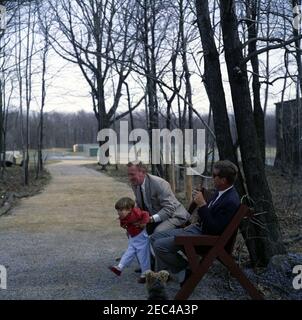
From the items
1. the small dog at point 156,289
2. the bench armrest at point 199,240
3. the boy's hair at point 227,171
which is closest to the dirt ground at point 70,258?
the small dog at point 156,289

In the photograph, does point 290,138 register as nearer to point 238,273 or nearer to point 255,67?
point 255,67

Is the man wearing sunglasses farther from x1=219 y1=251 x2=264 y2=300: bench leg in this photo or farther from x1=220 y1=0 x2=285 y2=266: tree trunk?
x1=220 y1=0 x2=285 y2=266: tree trunk

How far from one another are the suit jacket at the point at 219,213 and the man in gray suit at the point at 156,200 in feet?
2.66

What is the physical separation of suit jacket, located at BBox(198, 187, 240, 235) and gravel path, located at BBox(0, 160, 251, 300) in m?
0.83

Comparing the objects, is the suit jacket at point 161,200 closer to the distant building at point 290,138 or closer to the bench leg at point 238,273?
the bench leg at point 238,273

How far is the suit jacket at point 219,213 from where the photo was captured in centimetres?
444

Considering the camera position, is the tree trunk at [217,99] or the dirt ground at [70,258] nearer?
the dirt ground at [70,258]

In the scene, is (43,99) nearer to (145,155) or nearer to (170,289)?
(145,155)

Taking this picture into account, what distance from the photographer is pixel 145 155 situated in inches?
966

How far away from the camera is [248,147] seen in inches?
221

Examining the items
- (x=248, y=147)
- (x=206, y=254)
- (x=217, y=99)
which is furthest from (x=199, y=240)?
(x=217, y=99)

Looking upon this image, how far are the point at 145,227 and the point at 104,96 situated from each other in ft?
92.5

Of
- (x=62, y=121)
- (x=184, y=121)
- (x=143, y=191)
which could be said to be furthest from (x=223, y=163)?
(x=62, y=121)

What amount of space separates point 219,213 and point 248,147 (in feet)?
4.47
